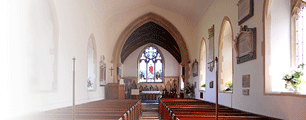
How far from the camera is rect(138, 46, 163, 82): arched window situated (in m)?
21.8

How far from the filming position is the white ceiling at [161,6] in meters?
9.73

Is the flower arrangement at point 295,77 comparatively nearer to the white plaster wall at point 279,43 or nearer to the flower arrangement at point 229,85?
the white plaster wall at point 279,43

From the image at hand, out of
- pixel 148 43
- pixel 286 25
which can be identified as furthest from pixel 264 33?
pixel 148 43

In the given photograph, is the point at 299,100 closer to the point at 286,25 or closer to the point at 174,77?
the point at 286,25

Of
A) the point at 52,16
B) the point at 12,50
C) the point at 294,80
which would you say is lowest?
the point at 294,80

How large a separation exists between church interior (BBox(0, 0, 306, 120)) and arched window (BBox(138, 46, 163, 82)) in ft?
30.7

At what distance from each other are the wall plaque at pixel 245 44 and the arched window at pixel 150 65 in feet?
52.1

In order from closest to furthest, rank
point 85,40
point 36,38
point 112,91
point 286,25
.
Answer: point 286,25 < point 36,38 < point 85,40 < point 112,91

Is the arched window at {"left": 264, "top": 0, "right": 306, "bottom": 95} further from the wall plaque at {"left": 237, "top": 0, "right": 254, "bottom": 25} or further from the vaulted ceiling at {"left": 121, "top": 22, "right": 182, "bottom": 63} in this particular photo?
the vaulted ceiling at {"left": 121, "top": 22, "right": 182, "bottom": 63}

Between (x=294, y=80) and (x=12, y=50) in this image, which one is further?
(x=12, y=50)

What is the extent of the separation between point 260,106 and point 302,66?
1.12 metres

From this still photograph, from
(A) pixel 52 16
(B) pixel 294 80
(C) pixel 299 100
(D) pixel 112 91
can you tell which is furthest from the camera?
(D) pixel 112 91

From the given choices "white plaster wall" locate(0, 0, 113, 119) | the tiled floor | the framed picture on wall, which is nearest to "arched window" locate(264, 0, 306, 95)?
"white plaster wall" locate(0, 0, 113, 119)

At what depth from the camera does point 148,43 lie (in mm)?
21344
